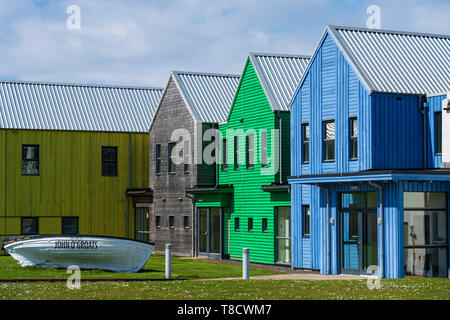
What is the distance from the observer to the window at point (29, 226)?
46.4m

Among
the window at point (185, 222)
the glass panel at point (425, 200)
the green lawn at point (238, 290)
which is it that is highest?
the glass panel at point (425, 200)

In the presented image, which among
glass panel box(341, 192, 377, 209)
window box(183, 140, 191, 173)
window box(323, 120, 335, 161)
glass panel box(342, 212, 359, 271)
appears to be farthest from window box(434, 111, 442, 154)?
window box(183, 140, 191, 173)

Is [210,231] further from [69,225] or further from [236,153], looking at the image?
[69,225]

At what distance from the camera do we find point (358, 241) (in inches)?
1192

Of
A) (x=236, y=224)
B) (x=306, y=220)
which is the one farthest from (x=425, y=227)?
(x=236, y=224)

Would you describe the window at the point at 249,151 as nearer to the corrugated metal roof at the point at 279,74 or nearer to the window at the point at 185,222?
the corrugated metal roof at the point at 279,74

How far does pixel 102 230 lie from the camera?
48.1m

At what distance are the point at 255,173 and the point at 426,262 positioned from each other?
1049 cm

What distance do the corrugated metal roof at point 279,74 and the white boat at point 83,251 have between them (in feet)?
28.1

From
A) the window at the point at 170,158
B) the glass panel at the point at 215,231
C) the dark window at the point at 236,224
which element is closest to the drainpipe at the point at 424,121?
the dark window at the point at 236,224

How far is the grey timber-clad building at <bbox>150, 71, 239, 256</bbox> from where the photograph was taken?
1670 inches

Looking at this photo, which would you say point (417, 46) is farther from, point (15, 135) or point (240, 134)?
point (15, 135)
